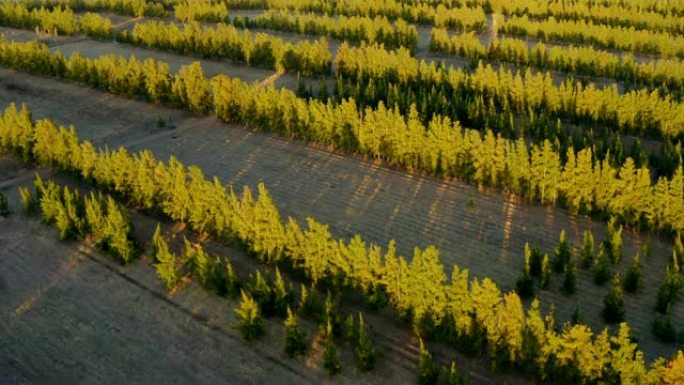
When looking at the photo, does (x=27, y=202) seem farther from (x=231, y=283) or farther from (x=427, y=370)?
(x=427, y=370)

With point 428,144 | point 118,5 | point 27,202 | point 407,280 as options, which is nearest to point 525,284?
point 407,280

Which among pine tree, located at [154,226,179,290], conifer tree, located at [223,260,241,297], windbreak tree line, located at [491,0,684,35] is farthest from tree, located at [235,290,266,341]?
windbreak tree line, located at [491,0,684,35]

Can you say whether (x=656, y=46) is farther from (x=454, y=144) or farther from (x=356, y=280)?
(x=356, y=280)

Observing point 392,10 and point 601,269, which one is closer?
point 601,269

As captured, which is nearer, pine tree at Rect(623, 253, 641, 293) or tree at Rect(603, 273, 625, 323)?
tree at Rect(603, 273, 625, 323)

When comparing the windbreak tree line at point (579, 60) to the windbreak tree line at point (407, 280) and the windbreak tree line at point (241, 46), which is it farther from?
the windbreak tree line at point (407, 280)

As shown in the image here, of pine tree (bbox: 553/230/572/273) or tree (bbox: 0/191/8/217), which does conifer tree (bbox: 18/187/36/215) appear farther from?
pine tree (bbox: 553/230/572/273)

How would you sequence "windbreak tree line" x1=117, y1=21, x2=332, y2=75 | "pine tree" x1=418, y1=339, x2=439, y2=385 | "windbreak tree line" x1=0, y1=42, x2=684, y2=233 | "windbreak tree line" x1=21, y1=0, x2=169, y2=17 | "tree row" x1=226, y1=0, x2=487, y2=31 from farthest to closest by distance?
1. "windbreak tree line" x1=21, y1=0, x2=169, y2=17
2. "tree row" x1=226, y1=0, x2=487, y2=31
3. "windbreak tree line" x1=117, y1=21, x2=332, y2=75
4. "windbreak tree line" x1=0, y1=42, x2=684, y2=233
5. "pine tree" x1=418, y1=339, x2=439, y2=385
